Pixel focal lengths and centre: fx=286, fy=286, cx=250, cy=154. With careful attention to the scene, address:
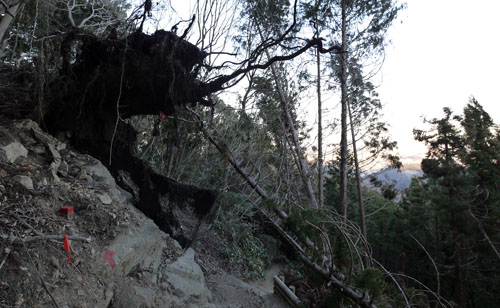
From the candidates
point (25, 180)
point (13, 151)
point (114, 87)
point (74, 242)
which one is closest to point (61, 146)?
point (13, 151)

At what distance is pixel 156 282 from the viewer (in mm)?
3326

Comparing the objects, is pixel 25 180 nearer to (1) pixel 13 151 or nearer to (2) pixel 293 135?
(1) pixel 13 151

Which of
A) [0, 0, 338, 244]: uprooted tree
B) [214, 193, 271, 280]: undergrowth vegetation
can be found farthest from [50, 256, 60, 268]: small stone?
[214, 193, 271, 280]: undergrowth vegetation

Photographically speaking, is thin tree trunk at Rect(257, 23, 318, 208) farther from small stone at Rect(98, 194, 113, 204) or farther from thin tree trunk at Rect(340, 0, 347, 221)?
small stone at Rect(98, 194, 113, 204)

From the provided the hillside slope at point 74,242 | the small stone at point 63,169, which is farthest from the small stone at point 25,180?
the small stone at point 63,169

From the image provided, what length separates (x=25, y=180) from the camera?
263 cm

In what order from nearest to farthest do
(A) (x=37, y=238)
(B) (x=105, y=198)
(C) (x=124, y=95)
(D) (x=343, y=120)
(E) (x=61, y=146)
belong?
(A) (x=37, y=238) < (B) (x=105, y=198) < (E) (x=61, y=146) < (C) (x=124, y=95) < (D) (x=343, y=120)

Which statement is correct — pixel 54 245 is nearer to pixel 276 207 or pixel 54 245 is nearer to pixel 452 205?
pixel 276 207

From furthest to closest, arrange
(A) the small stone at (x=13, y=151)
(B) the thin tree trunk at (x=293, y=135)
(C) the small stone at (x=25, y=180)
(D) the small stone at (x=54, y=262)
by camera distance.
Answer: (B) the thin tree trunk at (x=293, y=135), (A) the small stone at (x=13, y=151), (C) the small stone at (x=25, y=180), (D) the small stone at (x=54, y=262)

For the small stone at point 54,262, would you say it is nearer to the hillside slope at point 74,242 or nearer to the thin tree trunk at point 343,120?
the hillside slope at point 74,242

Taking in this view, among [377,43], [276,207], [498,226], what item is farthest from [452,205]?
[276,207]

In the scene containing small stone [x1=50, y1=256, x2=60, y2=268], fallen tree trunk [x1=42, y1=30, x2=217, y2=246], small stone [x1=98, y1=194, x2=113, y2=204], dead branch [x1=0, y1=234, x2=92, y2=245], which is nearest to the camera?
dead branch [x1=0, y1=234, x2=92, y2=245]

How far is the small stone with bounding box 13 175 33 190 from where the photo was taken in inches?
102

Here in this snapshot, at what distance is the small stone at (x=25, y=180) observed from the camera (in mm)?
2579
